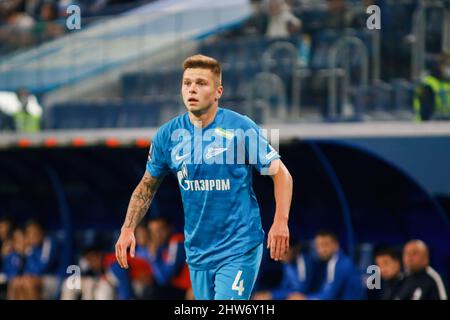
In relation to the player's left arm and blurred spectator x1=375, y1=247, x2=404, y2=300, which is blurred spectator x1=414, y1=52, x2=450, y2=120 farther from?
the player's left arm

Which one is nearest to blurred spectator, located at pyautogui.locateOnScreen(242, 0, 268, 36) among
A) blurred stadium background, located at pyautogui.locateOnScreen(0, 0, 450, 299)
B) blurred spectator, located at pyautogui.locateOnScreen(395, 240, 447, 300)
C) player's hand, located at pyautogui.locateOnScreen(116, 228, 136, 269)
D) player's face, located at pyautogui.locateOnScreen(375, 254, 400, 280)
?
blurred stadium background, located at pyautogui.locateOnScreen(0, 0, 450, 299)

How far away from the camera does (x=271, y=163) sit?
744 centimetres

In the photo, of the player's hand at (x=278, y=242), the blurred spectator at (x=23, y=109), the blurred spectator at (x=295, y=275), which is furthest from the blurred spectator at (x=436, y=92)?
the player's hand at (x=278, y=242)

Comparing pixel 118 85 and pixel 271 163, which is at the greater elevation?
pixel 118 85

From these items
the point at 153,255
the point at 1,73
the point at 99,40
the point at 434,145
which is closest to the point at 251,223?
the point at 434,145

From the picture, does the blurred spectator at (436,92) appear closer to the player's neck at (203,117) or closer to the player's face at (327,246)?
the player's face at (327,246)

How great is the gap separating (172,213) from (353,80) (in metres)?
3.36

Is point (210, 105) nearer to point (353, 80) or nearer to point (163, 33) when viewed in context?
point (353, 80)

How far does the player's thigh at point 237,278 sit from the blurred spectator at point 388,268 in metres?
3.76

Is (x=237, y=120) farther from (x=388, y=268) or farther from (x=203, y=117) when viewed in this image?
(x=388, y=268)

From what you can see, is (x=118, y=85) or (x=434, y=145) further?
(x=118, y=85)

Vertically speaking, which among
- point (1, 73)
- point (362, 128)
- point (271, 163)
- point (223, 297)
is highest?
point (1, 73)

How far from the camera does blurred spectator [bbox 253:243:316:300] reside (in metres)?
12.5

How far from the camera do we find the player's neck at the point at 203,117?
298 inches
